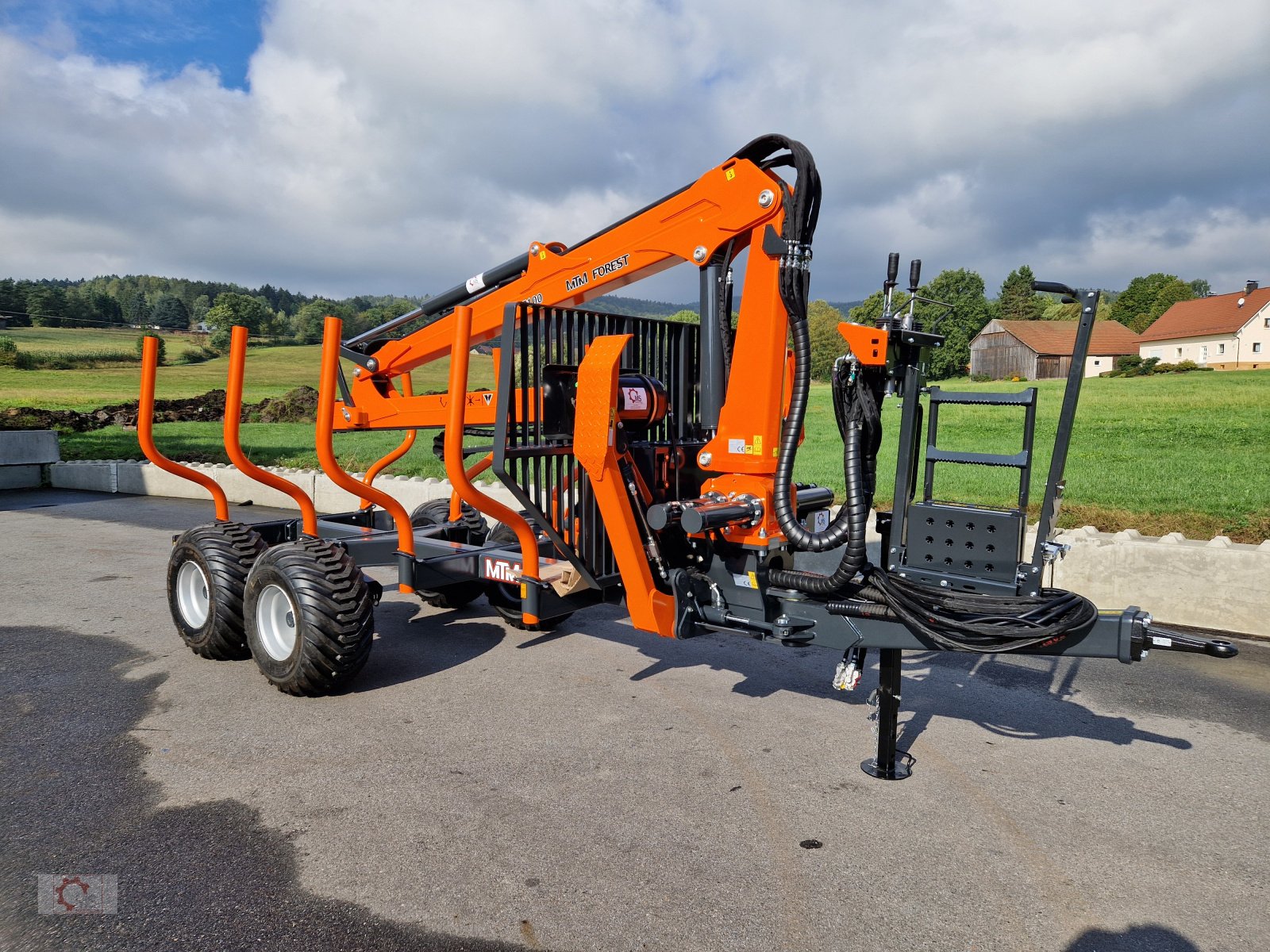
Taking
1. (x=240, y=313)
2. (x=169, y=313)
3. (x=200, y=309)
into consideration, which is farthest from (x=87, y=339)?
(x=200, y=309)

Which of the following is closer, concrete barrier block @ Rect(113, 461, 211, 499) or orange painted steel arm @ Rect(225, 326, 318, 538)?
orange painted steel arm @ Rect(225, 326, 318, 538)

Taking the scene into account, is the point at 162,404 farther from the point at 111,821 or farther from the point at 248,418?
the point at 111,821

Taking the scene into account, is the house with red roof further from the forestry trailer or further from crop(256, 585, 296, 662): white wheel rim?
crop(256, 585, 296, 662): white wheel rim

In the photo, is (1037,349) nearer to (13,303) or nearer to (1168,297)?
(1168,297)

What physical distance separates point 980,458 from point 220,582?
4.83 meters

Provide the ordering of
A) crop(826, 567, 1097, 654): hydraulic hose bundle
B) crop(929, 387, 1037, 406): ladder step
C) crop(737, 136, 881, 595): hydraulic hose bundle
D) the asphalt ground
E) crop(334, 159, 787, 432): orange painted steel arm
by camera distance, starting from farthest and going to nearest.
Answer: crop(334, 159, 787, 432): orange painted steel arm
crop(737, 136, 881, 595): hydraulic hose bundle
crop(929, 387, 1037, 406): ladder step
crop(826, 567, 1097, 654): hydraulic hose bundle
the asphalt ground

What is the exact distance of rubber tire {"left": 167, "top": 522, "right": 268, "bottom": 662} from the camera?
18.5ft

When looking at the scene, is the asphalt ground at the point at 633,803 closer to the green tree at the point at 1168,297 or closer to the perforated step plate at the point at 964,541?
the perforated step plate at the point at 964,541

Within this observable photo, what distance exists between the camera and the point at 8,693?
512 cm

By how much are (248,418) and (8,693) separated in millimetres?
23709

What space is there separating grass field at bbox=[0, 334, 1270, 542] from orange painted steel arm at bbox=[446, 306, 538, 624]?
19.7 feet

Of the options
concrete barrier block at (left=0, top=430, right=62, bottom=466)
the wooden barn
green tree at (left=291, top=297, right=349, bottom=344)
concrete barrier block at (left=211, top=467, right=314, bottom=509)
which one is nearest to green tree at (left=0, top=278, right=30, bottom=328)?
green tree at (left=291, top=297, right=349, bottom=344)

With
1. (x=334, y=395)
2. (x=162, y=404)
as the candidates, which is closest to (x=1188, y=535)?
(x=334, y=395)

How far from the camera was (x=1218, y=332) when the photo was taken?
59.5 metres
